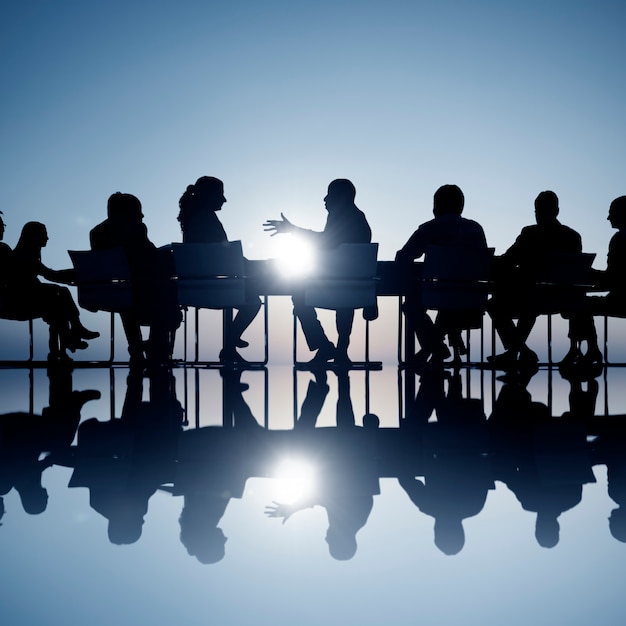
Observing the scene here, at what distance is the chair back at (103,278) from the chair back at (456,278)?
2252 millimetres

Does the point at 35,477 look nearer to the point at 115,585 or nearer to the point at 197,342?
the point at 115,585

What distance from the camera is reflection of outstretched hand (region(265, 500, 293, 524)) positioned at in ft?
4.37

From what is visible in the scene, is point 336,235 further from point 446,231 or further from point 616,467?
point 616,467

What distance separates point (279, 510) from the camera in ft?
4.46

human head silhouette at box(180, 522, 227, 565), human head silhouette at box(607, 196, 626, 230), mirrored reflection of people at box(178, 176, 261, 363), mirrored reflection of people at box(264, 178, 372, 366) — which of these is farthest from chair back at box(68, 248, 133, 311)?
human head silhouette at box(180, 522, 227, 565)

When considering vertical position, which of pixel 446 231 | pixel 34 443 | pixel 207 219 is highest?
pixel 207 219

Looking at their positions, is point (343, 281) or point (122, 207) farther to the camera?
point (122, 207)

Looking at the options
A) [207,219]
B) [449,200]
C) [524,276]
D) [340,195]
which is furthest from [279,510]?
[524,276]

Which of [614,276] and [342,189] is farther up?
[342,189]

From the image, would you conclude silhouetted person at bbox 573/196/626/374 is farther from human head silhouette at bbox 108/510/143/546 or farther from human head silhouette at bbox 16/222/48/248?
human head silhouette at bbox 108/510/143/546

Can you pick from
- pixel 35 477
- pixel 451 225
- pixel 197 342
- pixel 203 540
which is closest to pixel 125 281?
pixel 197 342

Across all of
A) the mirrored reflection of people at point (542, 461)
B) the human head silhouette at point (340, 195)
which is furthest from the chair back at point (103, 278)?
the mirrored reflection of people at point (542, 461)

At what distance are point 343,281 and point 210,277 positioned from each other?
39.1 inches

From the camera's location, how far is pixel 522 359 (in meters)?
5.57
